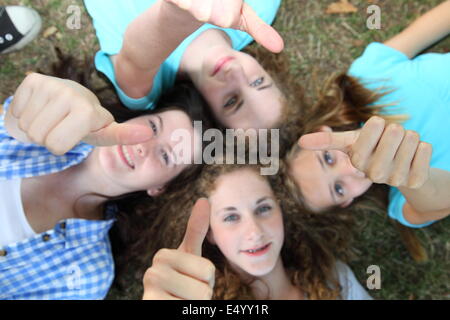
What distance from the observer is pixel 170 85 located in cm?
105

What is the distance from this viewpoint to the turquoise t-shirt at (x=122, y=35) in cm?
97

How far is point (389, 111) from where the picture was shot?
1021 millimetres

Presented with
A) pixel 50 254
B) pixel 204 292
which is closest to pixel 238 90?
pixel 204 292

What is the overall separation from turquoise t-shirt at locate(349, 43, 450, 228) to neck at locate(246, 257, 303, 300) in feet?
1.23

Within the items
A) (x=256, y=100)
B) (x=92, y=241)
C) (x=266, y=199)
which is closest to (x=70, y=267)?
(x=92, y=241)

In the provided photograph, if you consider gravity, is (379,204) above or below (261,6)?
below

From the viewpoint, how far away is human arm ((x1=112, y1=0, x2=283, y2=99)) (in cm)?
54

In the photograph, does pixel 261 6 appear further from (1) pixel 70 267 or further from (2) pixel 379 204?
(1) pixel 70 267

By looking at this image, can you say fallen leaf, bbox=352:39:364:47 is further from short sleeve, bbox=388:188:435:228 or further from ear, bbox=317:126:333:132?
short sleeve, bbox=388:188:435:228

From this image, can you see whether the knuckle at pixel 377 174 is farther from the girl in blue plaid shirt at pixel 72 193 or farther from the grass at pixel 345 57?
the grass at pixel 345 57

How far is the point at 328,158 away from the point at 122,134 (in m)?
0.54

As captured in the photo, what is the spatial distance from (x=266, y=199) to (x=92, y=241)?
0.47 m

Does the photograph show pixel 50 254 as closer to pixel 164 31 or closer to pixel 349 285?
pixel 164 31
